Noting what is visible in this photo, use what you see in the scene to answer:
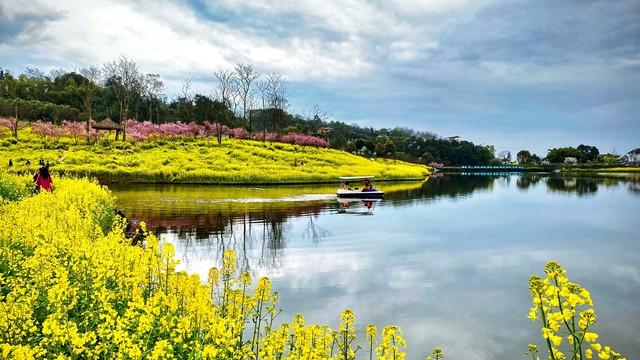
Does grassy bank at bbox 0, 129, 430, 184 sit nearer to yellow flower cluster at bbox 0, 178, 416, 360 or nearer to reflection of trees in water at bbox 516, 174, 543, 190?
reflection of trees in water at bbox 516, 174, 543, 190

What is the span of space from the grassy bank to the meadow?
4010 cm

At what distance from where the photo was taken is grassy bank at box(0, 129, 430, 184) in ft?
179

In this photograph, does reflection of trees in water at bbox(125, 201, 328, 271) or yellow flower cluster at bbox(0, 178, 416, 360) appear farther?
reflection of trees in water at bbox(125, 201, 328, 271)

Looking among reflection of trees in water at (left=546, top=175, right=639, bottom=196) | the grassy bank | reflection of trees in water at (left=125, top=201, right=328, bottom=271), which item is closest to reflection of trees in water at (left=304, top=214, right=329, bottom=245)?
reflection of trees in water at (left=125, top=201, right=328, bottom=271)

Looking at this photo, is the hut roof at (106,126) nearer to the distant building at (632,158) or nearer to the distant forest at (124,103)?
the distant forest at (124,103)

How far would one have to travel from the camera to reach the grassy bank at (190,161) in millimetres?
54562

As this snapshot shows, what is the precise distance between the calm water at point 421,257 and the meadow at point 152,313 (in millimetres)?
1615

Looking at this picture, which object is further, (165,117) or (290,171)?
(165,117)

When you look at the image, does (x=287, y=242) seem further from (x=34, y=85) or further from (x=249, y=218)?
(x=34, y=85)

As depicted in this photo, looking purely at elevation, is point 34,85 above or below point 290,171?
above

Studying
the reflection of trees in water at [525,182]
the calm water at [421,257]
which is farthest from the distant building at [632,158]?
the calm water at [421,257]

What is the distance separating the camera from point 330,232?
84.6ft

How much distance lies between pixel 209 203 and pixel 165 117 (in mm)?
84802

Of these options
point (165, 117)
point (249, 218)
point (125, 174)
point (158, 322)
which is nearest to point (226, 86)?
point (165, 117)
